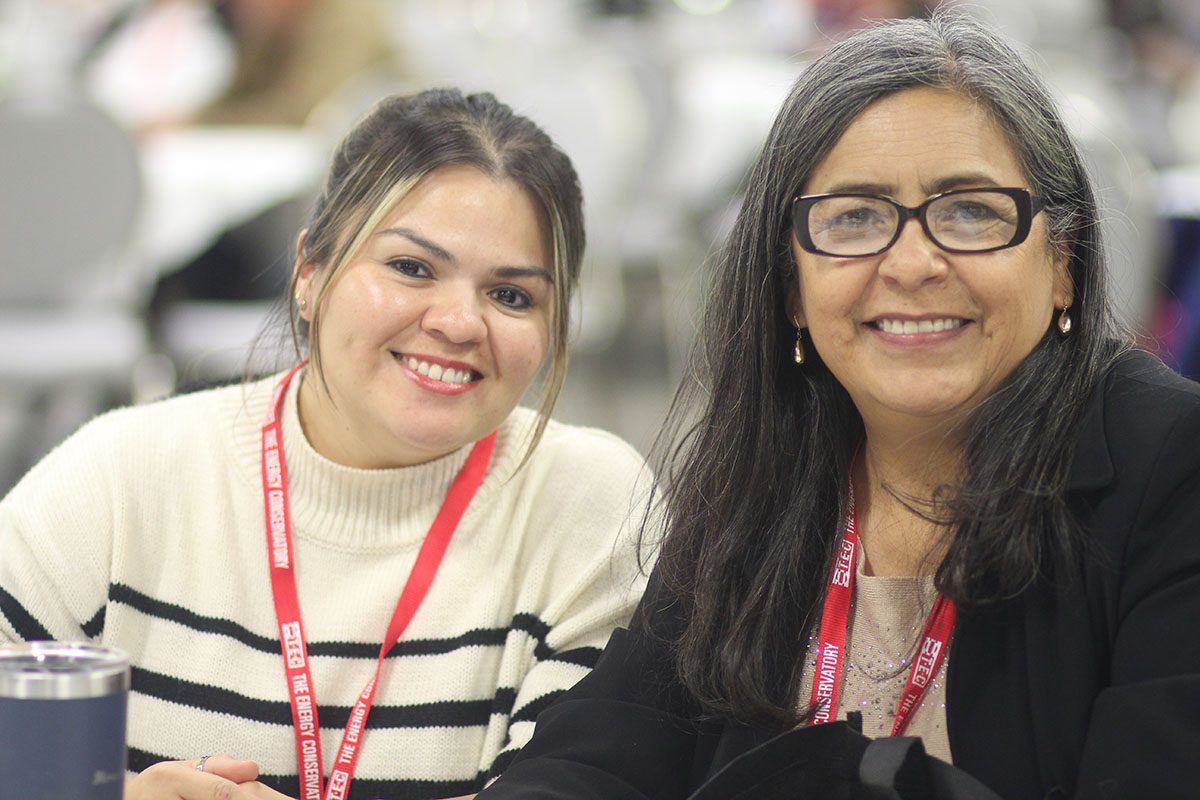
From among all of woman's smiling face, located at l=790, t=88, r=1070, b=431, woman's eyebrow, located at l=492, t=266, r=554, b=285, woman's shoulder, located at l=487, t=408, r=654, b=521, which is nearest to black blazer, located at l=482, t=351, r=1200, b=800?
woman's smiling face, located at l=790, t=88, r=1070, b=431

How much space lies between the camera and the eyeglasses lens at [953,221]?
166 centimetres

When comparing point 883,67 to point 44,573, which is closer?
point 883,67

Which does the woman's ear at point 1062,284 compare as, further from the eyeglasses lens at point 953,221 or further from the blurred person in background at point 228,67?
the blurred person in background at point 228,67

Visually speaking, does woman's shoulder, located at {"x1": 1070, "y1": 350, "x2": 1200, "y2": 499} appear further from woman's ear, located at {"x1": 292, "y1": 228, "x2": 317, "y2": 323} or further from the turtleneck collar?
woman's ear, located at {"x1": 292, "y1": 228, "x2": 317, "y2": 323}

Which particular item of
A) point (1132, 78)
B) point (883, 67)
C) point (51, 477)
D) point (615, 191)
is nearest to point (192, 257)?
point (615, 191)

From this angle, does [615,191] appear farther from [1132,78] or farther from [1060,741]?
[1060,741]

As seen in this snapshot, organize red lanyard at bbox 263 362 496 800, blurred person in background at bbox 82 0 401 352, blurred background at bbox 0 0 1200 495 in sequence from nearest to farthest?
red lanyard at bbox 263 362 496 800 → blurred background at bbox 0 0 1200 495 → blurred person in background at bbox 82 0 401 352

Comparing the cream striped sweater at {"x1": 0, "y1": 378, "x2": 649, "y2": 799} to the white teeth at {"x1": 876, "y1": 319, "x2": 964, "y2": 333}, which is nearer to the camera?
the white teeth at {"x1": 876, "y1": 319, "x2": 964, "y2": 333}

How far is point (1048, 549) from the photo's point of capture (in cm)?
160

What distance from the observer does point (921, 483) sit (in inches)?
71.1

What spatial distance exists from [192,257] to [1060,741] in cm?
395

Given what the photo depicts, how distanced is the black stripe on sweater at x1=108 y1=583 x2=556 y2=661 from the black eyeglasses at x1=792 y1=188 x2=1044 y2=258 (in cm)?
70

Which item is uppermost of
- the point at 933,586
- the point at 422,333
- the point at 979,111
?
the point at 979,111

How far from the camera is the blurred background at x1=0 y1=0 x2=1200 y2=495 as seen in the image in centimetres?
438
